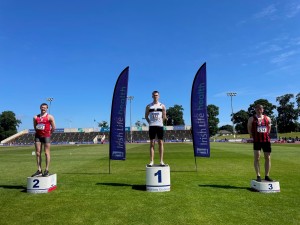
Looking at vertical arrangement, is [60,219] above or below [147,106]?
below

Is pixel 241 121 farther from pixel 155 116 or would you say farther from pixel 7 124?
pixel 155 116

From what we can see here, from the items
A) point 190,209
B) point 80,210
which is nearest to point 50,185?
point 80,210

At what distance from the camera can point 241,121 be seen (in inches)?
6245

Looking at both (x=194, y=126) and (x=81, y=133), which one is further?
(x=81, y=133)

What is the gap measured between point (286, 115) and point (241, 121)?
2340 centimetres

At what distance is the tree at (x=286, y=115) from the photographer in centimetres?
14075

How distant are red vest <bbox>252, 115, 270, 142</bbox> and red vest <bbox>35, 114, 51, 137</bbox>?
6.29m

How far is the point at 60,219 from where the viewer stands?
5.45 m

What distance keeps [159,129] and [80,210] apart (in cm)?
378

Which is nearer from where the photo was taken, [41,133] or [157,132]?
[41,133]

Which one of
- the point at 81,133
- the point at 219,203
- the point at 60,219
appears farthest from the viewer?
the point at 81,133

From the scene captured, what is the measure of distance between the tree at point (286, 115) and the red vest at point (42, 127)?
489 feet

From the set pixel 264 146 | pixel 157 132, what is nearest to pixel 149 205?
pixel 157 132

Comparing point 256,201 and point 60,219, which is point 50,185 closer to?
point 60,219
